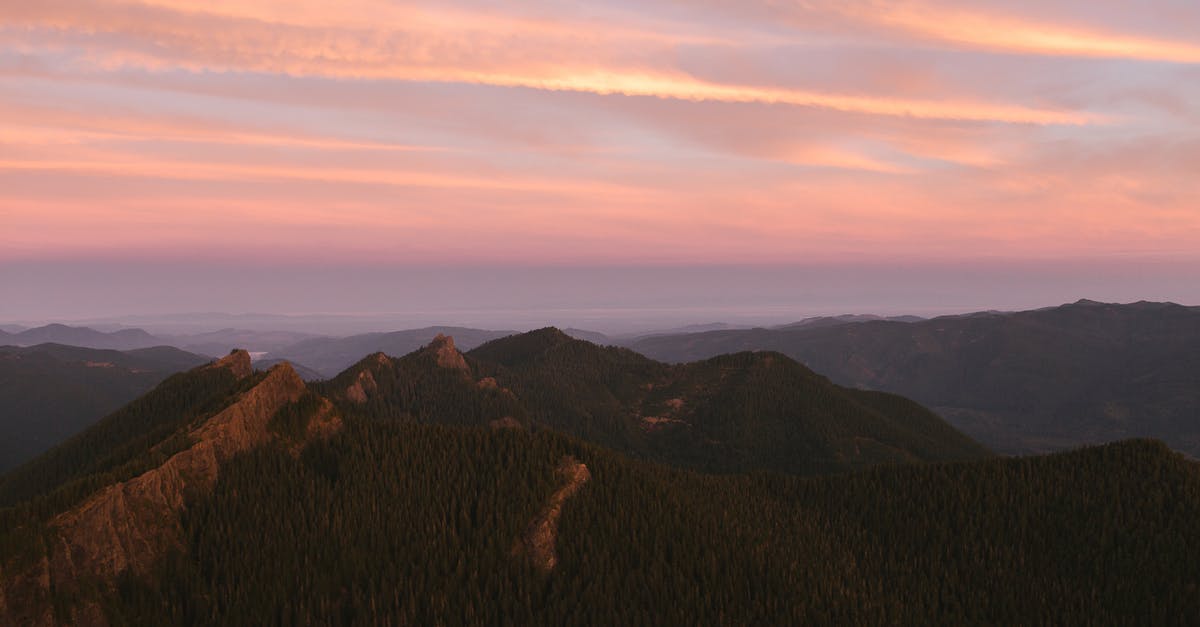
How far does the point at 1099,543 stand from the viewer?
95.4m

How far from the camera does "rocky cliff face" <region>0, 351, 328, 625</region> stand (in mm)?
54594

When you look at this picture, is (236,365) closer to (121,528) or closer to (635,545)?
→ (121,528)

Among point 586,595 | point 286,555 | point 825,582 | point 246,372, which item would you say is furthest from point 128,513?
point 246,372

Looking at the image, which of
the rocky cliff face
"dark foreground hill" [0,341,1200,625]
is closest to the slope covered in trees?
"dark foreground hill" [0,341,1200,625]

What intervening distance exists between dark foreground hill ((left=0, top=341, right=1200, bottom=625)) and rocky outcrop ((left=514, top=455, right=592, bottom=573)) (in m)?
0.43

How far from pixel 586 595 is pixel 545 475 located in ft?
81.8

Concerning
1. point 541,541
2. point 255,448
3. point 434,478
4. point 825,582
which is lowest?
point 825,582

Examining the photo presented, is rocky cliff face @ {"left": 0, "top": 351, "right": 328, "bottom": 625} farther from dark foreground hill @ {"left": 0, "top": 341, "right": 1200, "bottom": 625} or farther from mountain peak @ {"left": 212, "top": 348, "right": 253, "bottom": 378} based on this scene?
mountain peak @ {"left": 212, "top": 348, "right": 253, "bottom": 378}

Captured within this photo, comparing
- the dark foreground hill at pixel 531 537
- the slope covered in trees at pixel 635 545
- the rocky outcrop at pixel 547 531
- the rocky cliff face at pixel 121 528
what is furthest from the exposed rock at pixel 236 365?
the rocky outcrop at pixel 547 531

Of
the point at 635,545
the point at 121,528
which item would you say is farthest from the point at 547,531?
the point at 121,528

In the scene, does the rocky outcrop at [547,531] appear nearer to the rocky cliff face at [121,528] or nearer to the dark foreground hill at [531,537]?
the dark foreground hill at [531,537]

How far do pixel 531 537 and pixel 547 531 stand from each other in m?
3.06

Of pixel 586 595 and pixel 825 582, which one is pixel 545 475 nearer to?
pixel 586 595

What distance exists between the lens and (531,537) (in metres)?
82.8
